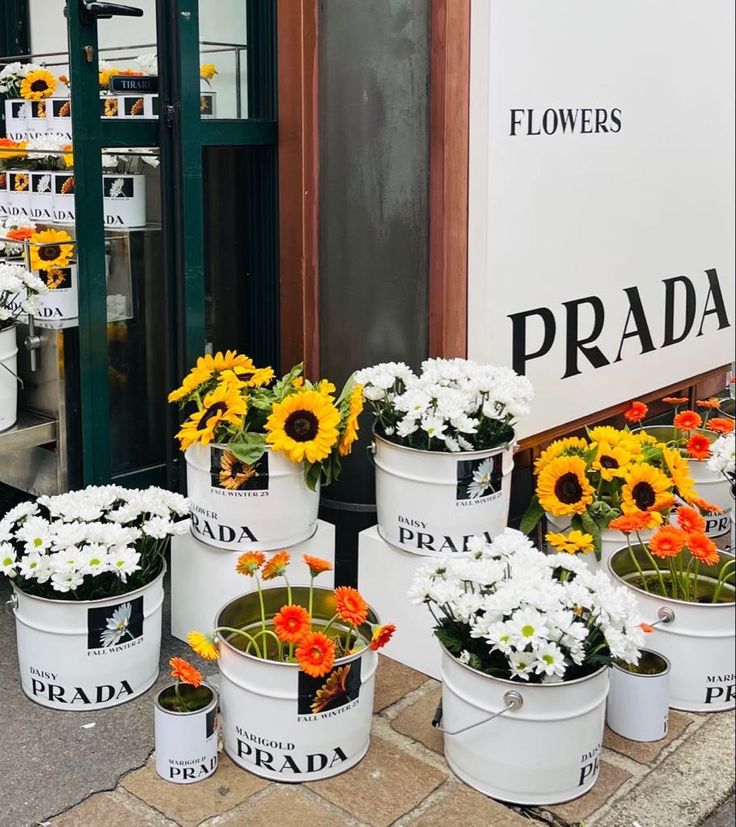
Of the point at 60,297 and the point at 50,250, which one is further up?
the point at 50,250

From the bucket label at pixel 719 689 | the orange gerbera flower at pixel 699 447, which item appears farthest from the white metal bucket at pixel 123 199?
the bucket label at pixel 719 689

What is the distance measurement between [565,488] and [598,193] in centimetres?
119

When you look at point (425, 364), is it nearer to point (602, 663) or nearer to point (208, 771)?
point (602, 663)

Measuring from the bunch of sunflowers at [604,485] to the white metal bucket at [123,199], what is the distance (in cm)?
146

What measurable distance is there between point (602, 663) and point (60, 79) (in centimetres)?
264

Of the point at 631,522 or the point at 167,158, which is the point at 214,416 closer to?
the point at 167,158

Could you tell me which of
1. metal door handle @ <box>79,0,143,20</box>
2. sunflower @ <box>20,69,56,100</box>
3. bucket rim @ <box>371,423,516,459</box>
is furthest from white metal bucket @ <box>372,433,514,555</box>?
sunflower @ <box>20,69,56,100</box>

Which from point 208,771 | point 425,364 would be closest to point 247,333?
point 425,364

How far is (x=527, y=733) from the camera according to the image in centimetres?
258

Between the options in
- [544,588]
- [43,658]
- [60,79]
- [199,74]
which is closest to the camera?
[544,588]

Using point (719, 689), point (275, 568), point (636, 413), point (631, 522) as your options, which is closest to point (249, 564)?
point (275, 568)

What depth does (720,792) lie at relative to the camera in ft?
8.88

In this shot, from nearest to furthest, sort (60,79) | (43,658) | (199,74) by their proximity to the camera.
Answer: (43,658) < (199,74) < (60,79)

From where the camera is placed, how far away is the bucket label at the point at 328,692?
2619 mm
